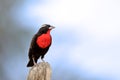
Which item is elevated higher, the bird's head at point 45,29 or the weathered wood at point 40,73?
the bird's head at point 45,29

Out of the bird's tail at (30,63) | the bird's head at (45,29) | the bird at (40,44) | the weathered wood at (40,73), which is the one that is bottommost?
the weathered wood at (40,73)

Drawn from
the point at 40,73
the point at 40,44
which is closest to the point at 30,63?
the point at 40,44

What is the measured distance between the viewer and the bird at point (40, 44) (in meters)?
5.77

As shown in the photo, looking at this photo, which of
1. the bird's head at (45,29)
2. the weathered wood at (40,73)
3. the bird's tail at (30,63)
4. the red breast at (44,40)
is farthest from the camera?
the bird's head at (45,29)

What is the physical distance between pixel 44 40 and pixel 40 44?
0.45ft

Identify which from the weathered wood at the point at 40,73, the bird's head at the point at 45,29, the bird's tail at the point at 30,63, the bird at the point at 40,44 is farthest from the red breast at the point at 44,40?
the weathered wood at the point at 40,73

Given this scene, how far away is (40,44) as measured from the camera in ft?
19.3

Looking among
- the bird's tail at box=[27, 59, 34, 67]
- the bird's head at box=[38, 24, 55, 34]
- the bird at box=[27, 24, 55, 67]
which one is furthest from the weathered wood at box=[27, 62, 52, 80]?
the bird's head at box=[38, 24, 55, 34]

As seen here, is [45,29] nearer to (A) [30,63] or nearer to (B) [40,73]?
(A) [30,63]

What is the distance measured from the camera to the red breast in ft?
18.7

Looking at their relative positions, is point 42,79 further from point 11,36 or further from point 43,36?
point 11,36

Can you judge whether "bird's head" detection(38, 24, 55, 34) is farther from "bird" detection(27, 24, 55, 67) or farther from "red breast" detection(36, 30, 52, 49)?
"red breast" detection(36, 30, 52, 49)

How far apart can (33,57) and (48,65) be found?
1522 mm

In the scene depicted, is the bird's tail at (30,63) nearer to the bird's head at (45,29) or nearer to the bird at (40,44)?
the bird at (40,44)
